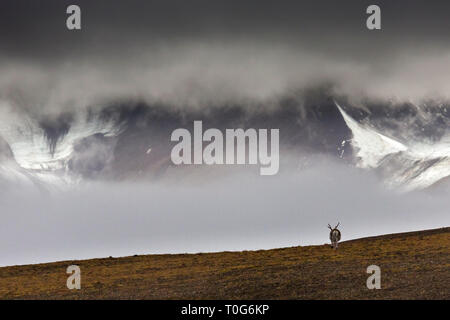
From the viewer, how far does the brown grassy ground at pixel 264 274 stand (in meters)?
56.4

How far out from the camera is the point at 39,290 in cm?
6725

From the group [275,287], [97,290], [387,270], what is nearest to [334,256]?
[387,270]

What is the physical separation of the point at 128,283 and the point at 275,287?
14.0 meters

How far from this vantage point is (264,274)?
213ft

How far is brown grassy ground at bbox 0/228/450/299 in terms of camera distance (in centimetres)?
5644
